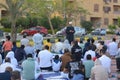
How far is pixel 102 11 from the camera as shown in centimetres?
8138

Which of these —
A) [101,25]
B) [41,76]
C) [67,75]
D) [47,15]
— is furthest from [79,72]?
[101,25]

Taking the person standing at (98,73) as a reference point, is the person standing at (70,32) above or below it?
above

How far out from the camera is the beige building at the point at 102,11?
7838 centimetres

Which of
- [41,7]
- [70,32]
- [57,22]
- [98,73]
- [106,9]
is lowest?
[98,73]

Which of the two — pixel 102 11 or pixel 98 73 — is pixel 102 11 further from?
pixel 98 73

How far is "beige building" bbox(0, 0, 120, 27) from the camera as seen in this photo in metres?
78.4

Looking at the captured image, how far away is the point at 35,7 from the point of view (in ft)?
171

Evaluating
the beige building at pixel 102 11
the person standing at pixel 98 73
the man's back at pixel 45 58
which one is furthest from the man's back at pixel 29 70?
the beige building at pixel 102 11

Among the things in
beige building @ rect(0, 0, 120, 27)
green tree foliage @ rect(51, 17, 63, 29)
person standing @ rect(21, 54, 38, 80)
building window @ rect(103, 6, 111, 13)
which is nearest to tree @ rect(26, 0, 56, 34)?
green tree foliage @ rect(51, 17, 63, 29)

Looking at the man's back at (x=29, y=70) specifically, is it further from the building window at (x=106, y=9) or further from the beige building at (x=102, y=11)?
the building window at (x=106, y=9)

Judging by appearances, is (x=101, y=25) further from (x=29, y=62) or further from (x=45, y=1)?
(x=29, y=62)

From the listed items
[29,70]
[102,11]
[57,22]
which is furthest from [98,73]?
[102,11]

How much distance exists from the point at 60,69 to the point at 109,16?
6665 centimetres

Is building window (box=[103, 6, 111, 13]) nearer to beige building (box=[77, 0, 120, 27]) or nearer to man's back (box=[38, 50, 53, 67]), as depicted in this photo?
beige building (box=[77, 0, 120, 27])
